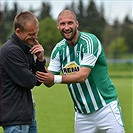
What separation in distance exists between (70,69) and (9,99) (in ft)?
4.62

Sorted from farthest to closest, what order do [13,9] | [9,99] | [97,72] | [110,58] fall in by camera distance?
[13,9], [110,58], [97,72], [9,99]

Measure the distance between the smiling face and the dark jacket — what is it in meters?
1.08

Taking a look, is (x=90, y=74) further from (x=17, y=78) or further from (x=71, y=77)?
(x=17, y=78)

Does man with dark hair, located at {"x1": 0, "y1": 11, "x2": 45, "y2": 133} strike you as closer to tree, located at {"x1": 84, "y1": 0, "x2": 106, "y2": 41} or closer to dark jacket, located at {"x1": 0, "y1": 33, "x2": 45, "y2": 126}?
dark jacket, located at {"x1": 0, "y1": 33, "x2": 45, "y2": 126}

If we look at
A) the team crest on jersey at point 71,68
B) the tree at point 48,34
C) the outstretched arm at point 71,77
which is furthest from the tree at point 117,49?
the outstretched arm at point 71,77

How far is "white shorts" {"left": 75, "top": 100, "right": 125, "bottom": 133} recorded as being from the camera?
6400mm

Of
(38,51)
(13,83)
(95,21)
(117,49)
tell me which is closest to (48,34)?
(117,49)

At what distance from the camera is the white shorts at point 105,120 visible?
6400 millimetres

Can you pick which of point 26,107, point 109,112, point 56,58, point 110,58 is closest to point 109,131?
point 109,112

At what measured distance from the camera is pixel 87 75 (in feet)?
20.0

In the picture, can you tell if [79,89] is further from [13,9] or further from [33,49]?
[13,9]

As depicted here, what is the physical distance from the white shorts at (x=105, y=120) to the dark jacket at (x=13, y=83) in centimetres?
150

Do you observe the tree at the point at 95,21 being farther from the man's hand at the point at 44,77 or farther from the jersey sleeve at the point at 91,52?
the man's hand at the point at 44,77

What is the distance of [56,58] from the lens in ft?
21.6
